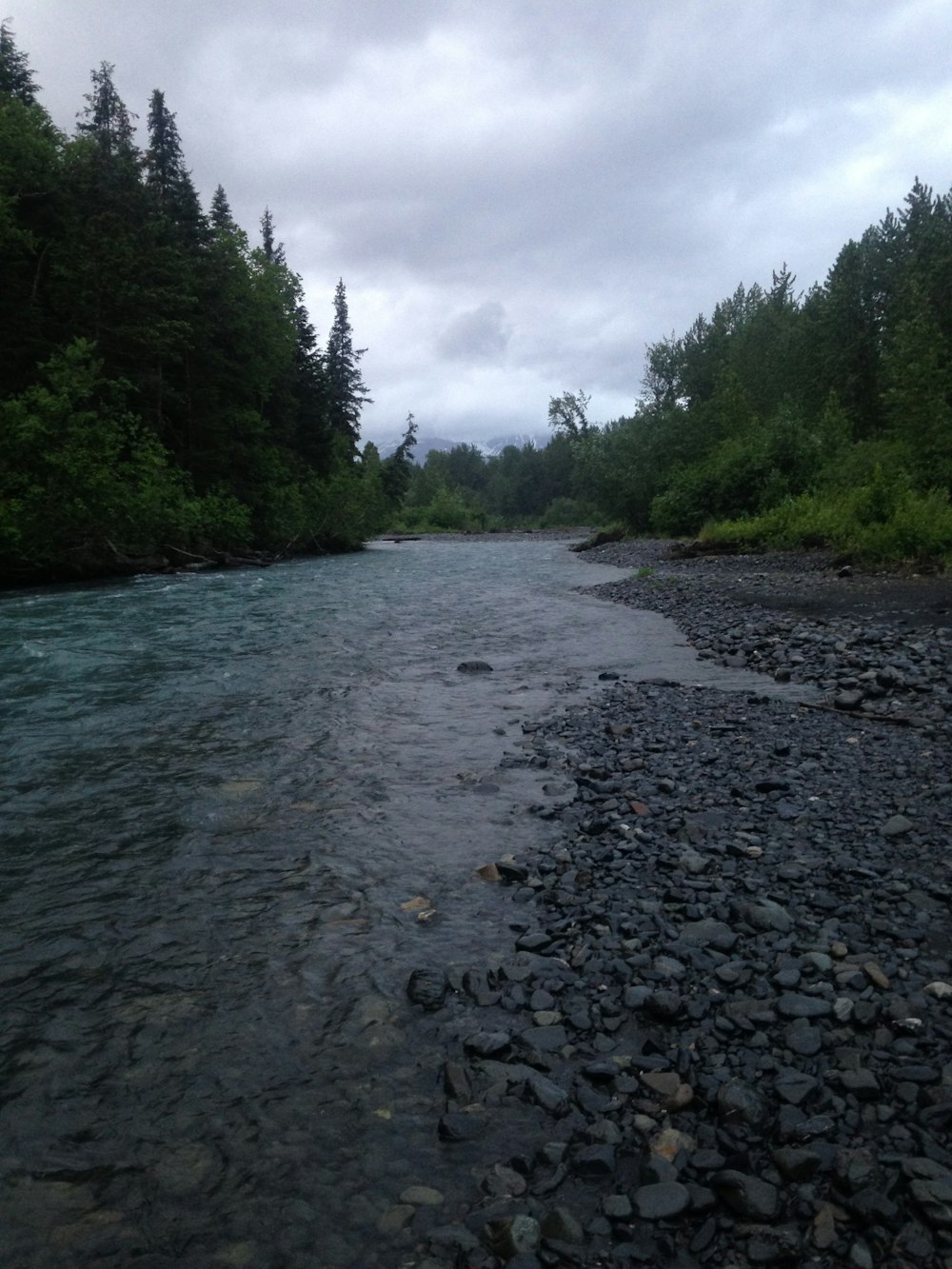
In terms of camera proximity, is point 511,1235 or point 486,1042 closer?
point 511,1235

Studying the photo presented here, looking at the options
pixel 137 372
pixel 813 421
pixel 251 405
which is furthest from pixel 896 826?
pixel 251 405

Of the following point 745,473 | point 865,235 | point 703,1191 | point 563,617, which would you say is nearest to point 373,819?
point 703,1191

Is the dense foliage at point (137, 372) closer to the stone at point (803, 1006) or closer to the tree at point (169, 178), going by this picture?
the tree at point (169, 178)

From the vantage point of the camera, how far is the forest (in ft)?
92.5

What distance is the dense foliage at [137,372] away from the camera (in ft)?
93.0

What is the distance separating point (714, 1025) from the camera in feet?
12.3

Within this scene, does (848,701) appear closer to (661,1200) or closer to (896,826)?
(896,826)

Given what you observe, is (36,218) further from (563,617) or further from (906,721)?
(906,721)

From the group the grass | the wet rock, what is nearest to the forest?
the grass

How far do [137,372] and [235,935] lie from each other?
132 feet

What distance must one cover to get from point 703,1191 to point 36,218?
44860 mm

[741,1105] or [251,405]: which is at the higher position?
[251,405]

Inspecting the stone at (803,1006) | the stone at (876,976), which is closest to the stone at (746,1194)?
the stone at (803,1006)

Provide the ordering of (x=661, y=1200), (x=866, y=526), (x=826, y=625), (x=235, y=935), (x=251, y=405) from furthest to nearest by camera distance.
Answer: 1. (x=251, y=405)
2. (x=866, y=526)
3. (x=826, y=625)
4. (x=235, y=935)
5. (x=661, y=1200)
